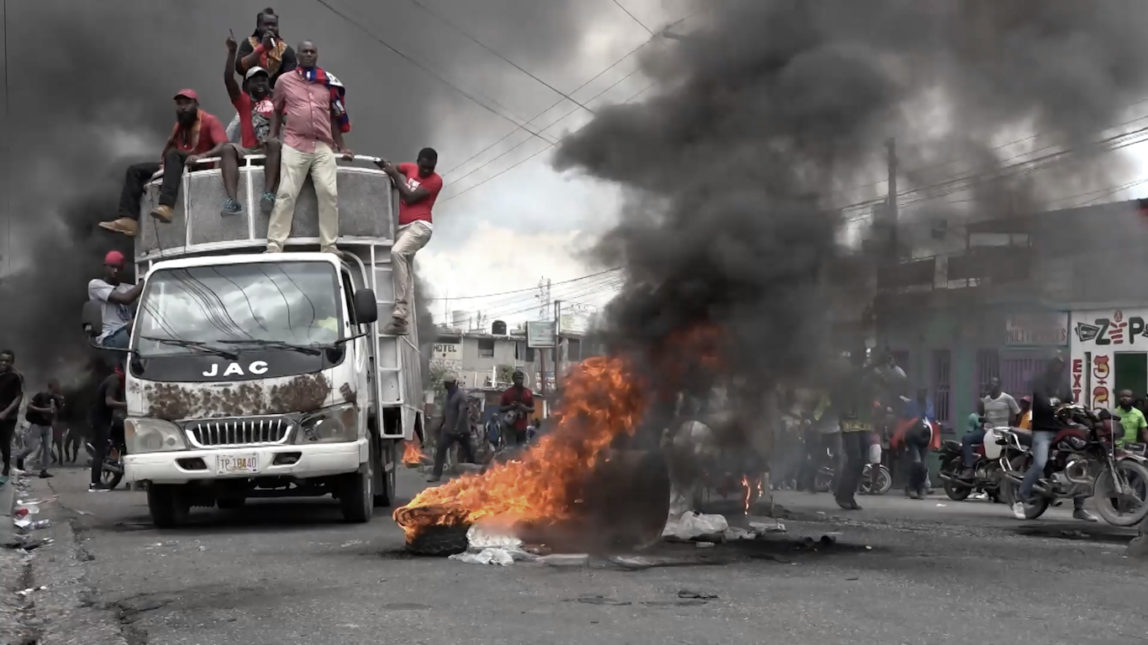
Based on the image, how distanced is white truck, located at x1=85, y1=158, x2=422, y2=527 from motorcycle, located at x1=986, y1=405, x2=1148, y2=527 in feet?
21.7

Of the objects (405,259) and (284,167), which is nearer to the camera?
(284,167)

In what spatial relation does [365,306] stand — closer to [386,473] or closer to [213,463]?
[213,463]

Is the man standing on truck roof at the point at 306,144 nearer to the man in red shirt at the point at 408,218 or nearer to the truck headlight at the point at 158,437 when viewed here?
the man in red shirt at the point at 408,218

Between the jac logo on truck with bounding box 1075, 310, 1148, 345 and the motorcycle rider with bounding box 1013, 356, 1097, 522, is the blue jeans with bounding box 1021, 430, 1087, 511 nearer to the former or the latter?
the motorcycle rider with bounding box 1013, 356, 1097, 522

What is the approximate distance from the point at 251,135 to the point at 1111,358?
15.8 m

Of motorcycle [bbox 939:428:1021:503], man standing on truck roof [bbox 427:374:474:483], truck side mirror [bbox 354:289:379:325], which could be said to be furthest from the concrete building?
man standing on truck roof [bbox 427:374:474:483]

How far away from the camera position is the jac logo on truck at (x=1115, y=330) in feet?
68.1

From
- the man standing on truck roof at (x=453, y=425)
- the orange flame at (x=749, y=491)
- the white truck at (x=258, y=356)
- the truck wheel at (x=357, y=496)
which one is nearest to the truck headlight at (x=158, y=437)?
the white truck at (x=258, y=356)

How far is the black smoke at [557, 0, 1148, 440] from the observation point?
9.22 metres

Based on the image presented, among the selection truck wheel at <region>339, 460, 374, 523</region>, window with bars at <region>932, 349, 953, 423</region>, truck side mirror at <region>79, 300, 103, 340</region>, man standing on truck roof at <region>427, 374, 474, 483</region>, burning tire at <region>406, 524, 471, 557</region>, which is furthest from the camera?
man standing on truck roof at <region>427, 374, 474, 483</region>

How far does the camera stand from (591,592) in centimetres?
692

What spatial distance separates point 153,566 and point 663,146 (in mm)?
4795

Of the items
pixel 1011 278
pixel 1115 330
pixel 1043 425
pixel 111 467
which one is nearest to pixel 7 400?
pixel 111 467

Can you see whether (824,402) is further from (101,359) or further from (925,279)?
(101,359)
